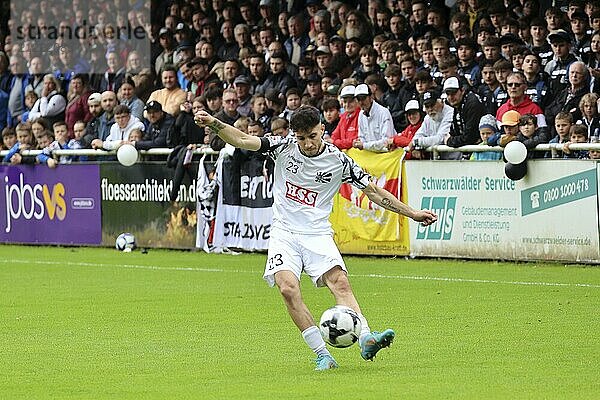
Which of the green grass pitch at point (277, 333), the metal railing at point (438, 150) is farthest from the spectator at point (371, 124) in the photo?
the green grass pitch at point (277, 333)

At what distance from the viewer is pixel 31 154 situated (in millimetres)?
24422

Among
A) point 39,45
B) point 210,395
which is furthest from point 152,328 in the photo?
point 39,45

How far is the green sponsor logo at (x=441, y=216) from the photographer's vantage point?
1888cm

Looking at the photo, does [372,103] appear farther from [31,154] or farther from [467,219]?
[31,154]

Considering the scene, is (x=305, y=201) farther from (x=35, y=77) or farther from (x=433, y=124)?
(x=35, y=77)

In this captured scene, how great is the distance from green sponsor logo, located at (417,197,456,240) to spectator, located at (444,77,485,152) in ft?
2.19

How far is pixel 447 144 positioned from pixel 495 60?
1379 mm

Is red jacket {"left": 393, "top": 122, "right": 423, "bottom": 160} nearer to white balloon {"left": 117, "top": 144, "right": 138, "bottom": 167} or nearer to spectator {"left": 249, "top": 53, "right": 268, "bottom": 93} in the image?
spectator {"left": 249, "top": 53, "right": 268, "bottom": 93}

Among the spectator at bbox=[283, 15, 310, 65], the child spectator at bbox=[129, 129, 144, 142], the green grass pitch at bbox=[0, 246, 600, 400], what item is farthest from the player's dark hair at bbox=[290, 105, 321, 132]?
the spectator at bbox=[283, 15, 310, 65]

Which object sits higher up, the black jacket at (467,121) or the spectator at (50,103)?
the spectator at (50,103)

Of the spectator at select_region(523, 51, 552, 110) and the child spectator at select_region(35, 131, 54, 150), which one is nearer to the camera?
the spectator at select_region(523, 51, 552, 110)

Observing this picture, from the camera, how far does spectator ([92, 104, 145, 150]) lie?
23.0m

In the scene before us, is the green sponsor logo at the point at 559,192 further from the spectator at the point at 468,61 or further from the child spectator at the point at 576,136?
the spectator at the point at 468,61

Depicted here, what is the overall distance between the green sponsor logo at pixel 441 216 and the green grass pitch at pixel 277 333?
46 cm
